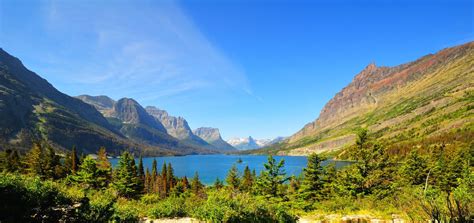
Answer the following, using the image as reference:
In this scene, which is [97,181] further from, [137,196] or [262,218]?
[262,218]

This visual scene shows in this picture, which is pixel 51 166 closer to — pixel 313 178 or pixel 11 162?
pixel 11 162

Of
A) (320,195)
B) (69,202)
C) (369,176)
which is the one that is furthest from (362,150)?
(69,202)

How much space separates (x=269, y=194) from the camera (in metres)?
28.9

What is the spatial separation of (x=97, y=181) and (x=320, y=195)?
3745 centimetres

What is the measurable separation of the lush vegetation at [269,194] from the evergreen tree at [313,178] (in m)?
0.14

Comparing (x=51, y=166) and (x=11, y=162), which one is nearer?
(x=51, y=166)

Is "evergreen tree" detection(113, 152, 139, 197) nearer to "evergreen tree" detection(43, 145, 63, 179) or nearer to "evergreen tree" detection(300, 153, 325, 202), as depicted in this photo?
→ "evergreen tree" detection(43, 145, 63, 179)

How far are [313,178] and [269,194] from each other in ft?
38.4

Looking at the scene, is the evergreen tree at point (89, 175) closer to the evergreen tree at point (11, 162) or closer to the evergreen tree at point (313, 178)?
the evergreen tree at point (11, 162)

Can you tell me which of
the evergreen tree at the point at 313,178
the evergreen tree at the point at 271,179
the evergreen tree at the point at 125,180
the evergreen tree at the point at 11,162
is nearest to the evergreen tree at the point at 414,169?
the evergreen tree at the point at 313,178

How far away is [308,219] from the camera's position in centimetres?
1597

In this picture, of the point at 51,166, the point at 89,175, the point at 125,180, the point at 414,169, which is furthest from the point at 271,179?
the point at 51,166

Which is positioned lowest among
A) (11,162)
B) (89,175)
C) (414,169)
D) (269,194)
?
(269,194)

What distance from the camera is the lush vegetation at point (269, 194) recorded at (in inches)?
380
